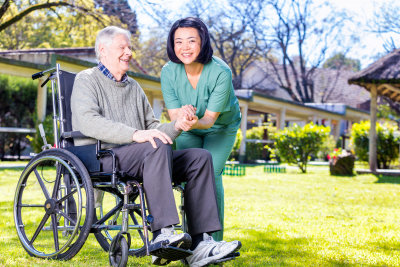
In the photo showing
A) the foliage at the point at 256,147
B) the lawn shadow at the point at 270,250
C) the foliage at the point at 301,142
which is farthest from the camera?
the foliage at the point at 256,147

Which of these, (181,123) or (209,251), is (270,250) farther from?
(181,123)

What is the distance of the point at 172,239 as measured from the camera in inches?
103

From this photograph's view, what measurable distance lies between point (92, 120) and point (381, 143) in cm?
1400

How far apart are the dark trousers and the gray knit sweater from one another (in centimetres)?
11

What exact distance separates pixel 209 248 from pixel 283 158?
496 inches

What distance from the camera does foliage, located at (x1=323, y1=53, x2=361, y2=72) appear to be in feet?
133

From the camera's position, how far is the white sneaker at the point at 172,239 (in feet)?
8.58

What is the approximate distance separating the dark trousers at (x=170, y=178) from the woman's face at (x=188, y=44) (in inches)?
24.2

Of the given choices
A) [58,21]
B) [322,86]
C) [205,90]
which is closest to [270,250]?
[205,90]

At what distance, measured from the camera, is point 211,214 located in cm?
291

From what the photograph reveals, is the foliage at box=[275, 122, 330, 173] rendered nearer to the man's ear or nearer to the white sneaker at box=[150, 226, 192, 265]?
the man's ear

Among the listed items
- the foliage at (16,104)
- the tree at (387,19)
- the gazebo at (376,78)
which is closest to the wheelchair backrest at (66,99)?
the gazebo at (376,78)

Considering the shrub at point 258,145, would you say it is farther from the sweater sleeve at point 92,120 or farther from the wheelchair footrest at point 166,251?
the wheelchair footrest at point 166,251

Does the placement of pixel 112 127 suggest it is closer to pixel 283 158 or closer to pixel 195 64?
pixel 195 64
